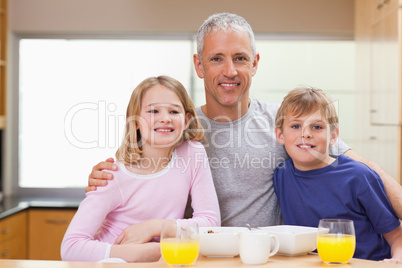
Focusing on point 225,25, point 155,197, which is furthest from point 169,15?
point 155,197

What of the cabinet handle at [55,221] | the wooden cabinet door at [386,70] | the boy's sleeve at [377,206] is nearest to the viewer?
the boy's sleeve at [377,206]

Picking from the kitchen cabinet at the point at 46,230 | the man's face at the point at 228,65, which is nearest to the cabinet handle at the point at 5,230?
the kitchen cabinet at the point at 46,230

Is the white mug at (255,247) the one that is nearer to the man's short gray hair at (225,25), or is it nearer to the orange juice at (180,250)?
the orange juice at (180,250)

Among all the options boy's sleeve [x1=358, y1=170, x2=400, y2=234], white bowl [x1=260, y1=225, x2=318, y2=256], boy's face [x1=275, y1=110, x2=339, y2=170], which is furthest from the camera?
boy's face [x1=275, y1=110, x2=339, y2=170]

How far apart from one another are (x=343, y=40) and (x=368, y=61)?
1.64 feet

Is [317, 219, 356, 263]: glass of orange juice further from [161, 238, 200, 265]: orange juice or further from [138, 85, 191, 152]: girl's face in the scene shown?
[138, 85, 191, 152]: girl's face

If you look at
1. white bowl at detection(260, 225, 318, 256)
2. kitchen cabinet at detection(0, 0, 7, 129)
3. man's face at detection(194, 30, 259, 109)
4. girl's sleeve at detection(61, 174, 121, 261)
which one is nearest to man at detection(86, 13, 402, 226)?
man's face at detection(194, 30, 259, 109)

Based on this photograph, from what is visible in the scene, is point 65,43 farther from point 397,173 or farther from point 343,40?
point 397,173

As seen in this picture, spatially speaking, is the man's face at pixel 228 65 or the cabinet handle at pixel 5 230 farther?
the cabinet handle at pixel 5 230

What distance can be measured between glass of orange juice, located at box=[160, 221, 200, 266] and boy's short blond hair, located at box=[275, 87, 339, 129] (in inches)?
28.9

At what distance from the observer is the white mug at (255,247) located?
1.38m

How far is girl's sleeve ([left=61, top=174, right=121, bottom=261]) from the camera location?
168cm

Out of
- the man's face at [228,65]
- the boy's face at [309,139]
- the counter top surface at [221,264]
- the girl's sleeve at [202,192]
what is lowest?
the counter top surface at [221,264]

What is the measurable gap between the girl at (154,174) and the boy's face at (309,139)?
33cm
